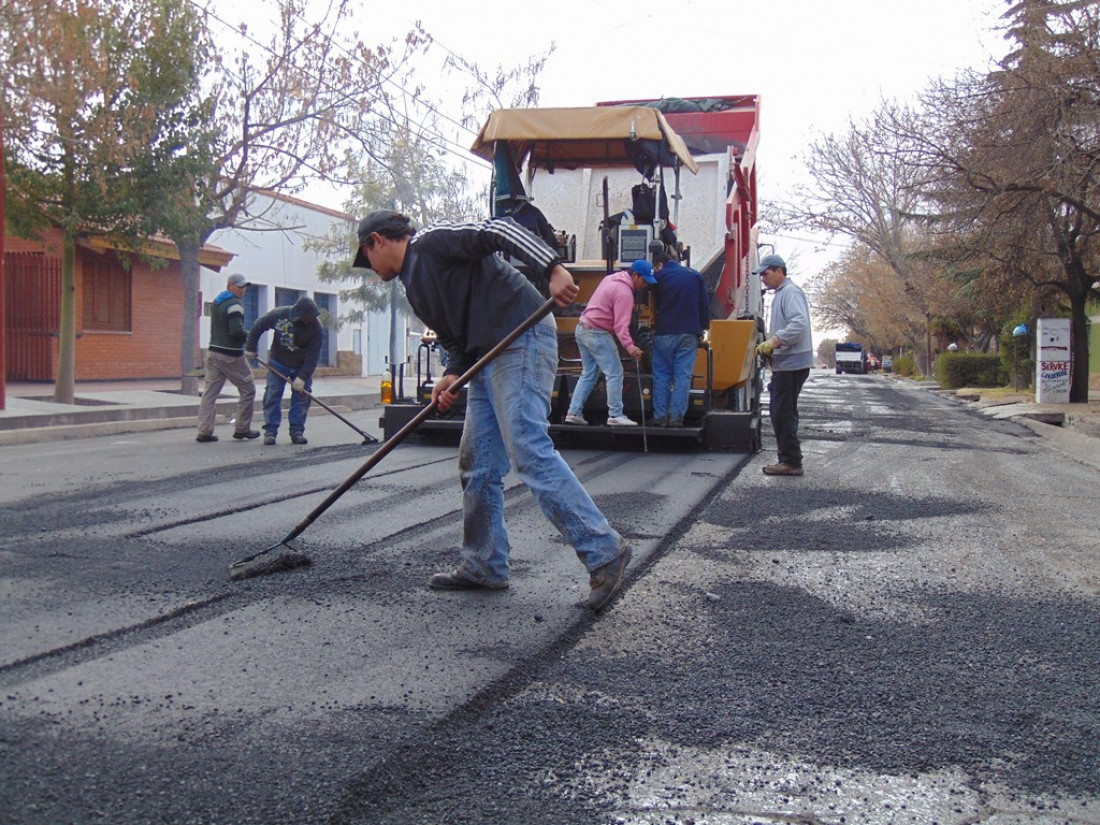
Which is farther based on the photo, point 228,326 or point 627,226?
point 228,326

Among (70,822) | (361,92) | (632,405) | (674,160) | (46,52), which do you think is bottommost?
(70,822)

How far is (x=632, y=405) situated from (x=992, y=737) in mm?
7295

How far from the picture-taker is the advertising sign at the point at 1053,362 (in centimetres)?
2083

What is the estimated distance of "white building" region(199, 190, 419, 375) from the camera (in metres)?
30.1

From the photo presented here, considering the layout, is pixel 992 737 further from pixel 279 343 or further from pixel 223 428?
pixel 223 428

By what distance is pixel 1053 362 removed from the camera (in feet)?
68.3

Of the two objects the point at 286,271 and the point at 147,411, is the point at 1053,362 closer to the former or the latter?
the point at 147,411

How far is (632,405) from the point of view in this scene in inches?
402

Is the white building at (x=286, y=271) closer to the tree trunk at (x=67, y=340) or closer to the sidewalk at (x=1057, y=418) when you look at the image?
the tree trunk at (x=67, y=340)

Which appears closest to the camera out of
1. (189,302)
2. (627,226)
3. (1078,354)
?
(627,226)

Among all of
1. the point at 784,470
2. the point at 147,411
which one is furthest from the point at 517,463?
the point at 147,411

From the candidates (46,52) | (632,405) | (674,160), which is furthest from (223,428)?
(674,160)

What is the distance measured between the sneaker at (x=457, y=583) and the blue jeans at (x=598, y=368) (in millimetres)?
5387

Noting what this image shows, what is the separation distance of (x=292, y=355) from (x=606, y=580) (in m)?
7.63
